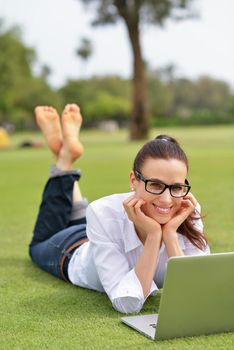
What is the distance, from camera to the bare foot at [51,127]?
520 centimetres

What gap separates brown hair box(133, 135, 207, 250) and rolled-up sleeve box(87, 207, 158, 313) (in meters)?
0.31

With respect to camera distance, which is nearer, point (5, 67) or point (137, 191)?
point (137, 191)

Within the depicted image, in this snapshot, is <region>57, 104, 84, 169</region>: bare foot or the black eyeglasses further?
<region>57, 104, 84, 169</region>: bare foot

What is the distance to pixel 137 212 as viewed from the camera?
11.0 feet

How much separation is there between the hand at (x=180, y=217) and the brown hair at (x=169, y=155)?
0.15 meters

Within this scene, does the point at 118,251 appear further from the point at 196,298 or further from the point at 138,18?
the point at 138,18

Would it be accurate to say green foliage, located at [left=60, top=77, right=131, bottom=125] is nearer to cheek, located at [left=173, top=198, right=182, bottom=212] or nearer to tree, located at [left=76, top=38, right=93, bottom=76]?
tree, located at [left=76, top=38, right=93, bottom=76]

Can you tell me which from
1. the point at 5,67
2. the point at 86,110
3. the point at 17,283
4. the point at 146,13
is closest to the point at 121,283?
the point at 17,283

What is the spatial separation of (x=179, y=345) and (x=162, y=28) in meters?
28.8

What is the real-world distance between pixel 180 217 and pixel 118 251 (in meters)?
0.35

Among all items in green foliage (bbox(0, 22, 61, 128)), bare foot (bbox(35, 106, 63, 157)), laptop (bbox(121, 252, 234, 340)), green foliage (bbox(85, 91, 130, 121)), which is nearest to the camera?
laptop (bbox(121, 252, 234, 340))

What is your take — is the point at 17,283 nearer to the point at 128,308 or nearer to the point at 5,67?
the point at 128,308

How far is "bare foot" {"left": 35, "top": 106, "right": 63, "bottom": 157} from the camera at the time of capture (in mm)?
5195

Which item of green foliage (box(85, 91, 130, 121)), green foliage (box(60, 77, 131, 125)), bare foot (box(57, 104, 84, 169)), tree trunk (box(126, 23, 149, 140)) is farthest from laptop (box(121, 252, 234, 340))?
green foliage (box(85, 91, 130, 121))
